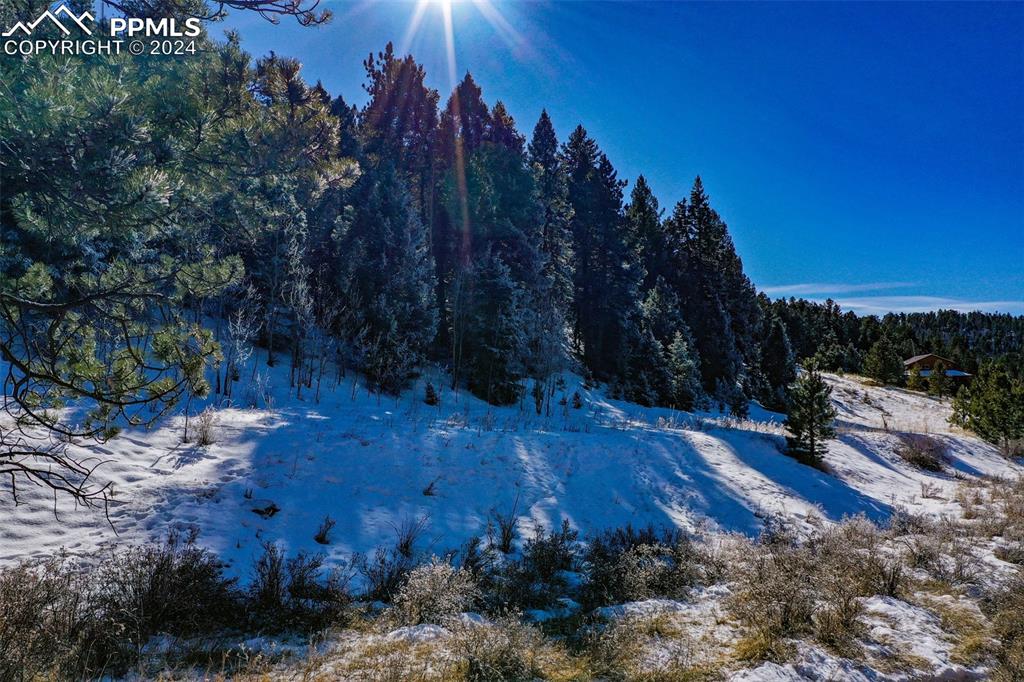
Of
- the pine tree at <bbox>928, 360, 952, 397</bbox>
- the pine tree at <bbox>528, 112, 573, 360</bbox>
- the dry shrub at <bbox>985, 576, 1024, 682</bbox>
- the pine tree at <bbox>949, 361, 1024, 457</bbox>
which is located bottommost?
the dry shrub at <bbox>985, 576, 1024, 682</bbox>

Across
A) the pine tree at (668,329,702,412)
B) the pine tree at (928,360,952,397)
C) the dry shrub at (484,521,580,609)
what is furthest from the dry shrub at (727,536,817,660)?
the pine tree at (928,360,952,397)

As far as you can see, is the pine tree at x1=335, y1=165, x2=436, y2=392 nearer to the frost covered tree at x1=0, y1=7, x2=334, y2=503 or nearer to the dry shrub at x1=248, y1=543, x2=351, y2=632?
the dry shrub at x1=248, y1=543, x2=351, y2=632

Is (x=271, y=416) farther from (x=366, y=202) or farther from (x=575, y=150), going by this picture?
(x=575, y=150)

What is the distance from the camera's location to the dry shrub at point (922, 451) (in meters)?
15.8

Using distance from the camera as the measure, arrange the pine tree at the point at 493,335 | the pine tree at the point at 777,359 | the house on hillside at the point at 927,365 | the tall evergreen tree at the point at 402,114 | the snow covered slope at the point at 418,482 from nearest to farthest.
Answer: the snow covered slope at the point at 418,482 < the pine tree at the point at 493,335 < the tall evergreen tree at the point at 402,114 < the pine tree at the point at 777,359 < the house on hillside at the point at 927,365

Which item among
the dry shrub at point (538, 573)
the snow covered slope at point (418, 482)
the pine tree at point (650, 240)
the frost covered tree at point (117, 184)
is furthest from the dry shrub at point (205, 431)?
the pine tree at point (650, 240)

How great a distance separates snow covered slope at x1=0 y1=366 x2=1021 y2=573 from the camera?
5.96 meters

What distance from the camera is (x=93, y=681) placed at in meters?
3.15

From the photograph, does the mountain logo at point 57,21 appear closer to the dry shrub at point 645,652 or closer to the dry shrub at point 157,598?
the dry shrub at point 157,598

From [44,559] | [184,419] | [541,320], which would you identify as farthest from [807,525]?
[541,320]

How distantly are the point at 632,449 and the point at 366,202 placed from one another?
697 inches

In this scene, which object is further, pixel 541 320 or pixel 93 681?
pixel 541 320

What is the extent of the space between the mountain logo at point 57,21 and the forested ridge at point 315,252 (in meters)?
0.09

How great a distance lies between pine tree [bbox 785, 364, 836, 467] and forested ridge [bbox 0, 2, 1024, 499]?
8.06ft
